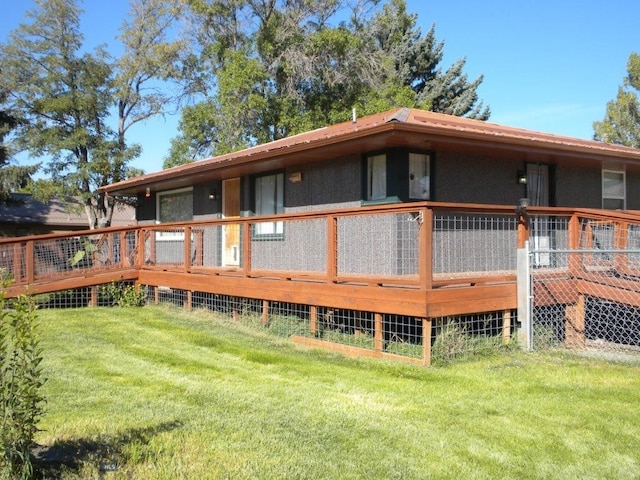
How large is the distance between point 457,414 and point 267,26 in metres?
22.2

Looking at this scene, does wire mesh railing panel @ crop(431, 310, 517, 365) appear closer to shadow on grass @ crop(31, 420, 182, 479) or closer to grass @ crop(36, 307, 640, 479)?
grass @ crop(36, 307, 640, 479)

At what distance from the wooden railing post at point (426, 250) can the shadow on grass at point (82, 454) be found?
11.4 feet

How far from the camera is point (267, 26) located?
2411cm

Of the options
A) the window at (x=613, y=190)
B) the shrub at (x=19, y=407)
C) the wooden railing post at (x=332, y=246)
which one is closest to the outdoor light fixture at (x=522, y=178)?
the window at (x=613, y=190)

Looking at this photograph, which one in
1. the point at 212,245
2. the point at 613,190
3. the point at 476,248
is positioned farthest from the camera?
the point at 212,245

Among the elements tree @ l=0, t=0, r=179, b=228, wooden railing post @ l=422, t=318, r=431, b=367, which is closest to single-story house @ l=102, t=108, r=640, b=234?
wooden railing post @ l=422, t=318, r=431, b=367

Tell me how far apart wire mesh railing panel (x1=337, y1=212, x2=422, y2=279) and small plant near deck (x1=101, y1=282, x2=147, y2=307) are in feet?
17.4

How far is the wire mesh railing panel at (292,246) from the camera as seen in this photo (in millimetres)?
9836

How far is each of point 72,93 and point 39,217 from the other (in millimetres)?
7986

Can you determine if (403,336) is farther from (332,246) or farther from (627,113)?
(627,113)

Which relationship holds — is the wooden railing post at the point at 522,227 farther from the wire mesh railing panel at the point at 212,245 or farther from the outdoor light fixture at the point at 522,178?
the wire mesh railing panel at the point at 212,245

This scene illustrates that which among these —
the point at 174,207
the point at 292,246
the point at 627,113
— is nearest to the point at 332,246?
the point at 292,246

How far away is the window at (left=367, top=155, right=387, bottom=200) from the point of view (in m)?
9.05

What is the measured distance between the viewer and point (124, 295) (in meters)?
12.2
